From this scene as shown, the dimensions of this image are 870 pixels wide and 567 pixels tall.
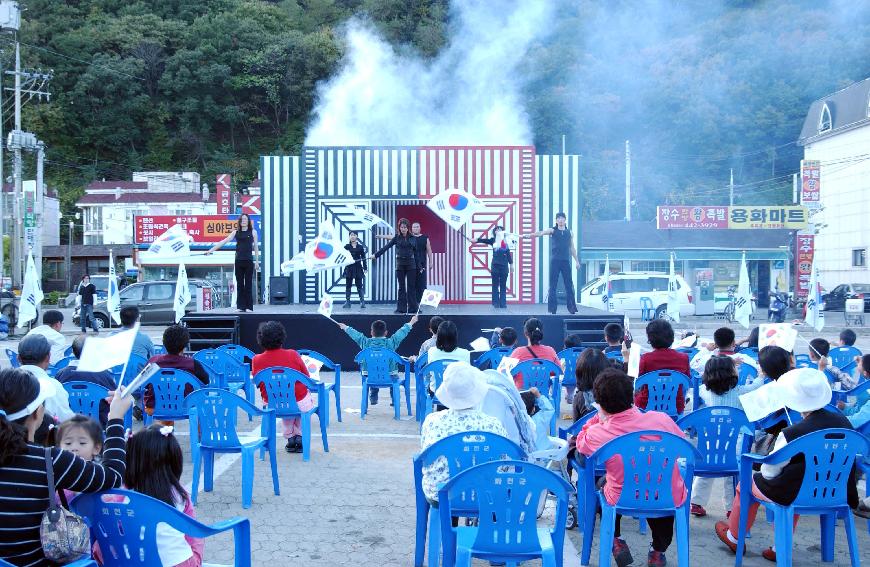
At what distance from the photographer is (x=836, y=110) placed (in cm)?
3653

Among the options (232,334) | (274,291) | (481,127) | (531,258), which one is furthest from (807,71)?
(232,334)

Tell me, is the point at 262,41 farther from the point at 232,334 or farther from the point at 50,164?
the point at 232,334

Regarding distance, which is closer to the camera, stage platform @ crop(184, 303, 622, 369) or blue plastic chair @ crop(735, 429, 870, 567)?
blue plastic chair @ crop(735, 429, 870, 567)

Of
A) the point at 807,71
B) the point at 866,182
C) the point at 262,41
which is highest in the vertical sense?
the point at 262,41

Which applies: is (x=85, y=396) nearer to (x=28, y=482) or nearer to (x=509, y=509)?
(x=28, y=482)

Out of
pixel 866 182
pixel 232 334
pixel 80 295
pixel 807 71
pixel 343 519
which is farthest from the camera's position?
pixel 807 71

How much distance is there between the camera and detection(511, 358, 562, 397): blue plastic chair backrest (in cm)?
735

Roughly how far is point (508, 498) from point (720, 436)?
2.04 m

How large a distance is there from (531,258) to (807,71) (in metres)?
32.2

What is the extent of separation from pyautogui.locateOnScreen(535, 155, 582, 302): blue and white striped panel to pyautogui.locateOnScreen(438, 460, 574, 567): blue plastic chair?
14.7 m

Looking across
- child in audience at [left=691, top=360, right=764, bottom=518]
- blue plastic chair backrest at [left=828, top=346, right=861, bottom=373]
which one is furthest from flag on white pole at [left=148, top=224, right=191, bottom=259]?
child in audience at [left=691, top=360, right=764, bottom=518]

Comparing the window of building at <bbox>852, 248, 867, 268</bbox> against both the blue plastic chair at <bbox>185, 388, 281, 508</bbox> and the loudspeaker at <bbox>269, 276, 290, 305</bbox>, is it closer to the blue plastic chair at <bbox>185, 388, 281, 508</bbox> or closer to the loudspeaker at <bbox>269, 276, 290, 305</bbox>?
the loudspeaker at <bbox>269, 276, 290, 305</bbox>

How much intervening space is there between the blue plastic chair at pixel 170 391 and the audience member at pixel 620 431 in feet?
11.5

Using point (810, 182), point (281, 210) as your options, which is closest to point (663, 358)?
point (281, 210)
